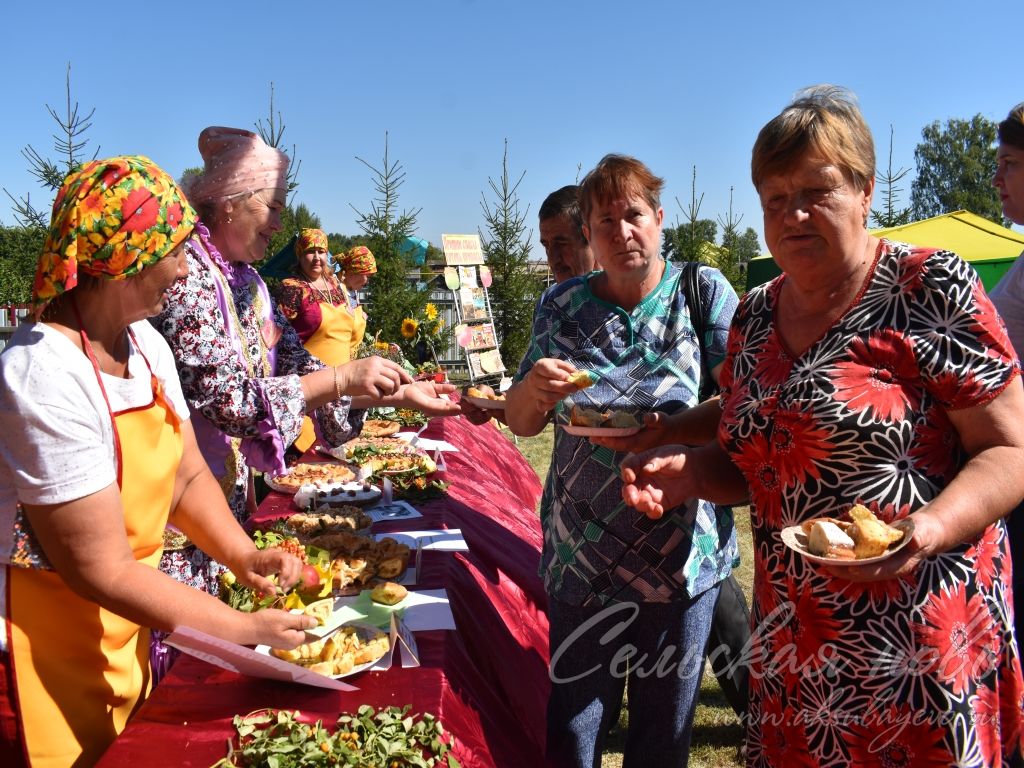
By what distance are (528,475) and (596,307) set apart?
3511 millimetres

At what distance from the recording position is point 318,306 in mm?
5891

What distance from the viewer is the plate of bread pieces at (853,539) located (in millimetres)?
1258

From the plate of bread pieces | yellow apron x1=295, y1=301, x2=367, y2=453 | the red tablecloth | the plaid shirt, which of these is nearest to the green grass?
the red tablecloth

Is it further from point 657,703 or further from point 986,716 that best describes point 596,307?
point 986,716

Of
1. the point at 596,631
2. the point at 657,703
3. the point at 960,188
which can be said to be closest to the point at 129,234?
the point at 596,631

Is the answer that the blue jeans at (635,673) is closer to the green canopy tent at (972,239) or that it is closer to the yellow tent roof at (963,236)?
the green canopy tent at (972,239)

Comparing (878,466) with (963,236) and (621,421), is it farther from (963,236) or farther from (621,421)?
(963,236)

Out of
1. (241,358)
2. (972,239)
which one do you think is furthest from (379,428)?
(972,239)

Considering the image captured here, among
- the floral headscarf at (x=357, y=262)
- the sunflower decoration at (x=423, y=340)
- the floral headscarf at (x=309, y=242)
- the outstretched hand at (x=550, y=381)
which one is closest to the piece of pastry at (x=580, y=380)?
the outstretched hand at (x=550, y=381)

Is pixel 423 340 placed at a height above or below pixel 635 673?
above

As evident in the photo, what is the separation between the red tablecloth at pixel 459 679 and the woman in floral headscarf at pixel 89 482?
6.2 inches

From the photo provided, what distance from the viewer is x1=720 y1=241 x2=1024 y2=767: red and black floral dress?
1.40 m

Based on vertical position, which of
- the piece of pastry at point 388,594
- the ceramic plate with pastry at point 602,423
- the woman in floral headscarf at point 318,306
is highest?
the woman in floral headscarf at point 318,306

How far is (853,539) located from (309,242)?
5937mm
